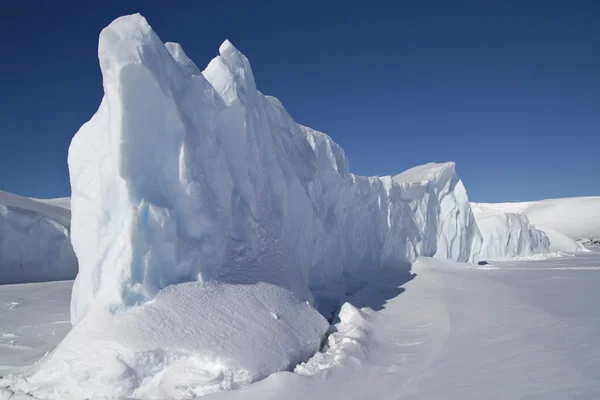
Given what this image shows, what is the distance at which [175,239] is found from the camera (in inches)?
202

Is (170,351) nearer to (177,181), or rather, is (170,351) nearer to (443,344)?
(177,181)

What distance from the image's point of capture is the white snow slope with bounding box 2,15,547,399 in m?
4.05

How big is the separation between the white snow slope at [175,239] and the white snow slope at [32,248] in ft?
30.1

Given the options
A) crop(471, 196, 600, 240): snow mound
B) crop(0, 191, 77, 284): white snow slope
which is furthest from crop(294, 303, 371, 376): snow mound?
crop(471, 196, 600, 240): snow mound

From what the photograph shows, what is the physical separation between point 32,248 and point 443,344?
13.3m

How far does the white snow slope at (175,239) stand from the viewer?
4.05 metres

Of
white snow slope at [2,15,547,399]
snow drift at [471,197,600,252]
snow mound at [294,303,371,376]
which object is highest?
snow drift at [471,197,600,252]

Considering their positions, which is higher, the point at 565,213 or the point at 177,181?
the point at 565,213

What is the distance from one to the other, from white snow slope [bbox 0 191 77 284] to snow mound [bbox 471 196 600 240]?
4037 cm

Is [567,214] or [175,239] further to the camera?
[567,214]

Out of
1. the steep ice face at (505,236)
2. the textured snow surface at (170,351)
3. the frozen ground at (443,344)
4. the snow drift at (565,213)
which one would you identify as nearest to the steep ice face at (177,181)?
the textured snow surface at (170,351)

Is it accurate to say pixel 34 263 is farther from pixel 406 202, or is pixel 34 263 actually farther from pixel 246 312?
pixel 406 202

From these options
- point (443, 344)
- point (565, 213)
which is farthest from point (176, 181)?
point (565, 213)

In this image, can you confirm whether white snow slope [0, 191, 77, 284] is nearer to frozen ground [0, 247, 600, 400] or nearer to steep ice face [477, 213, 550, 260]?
frozen ground [0, 247, 600, 400]
